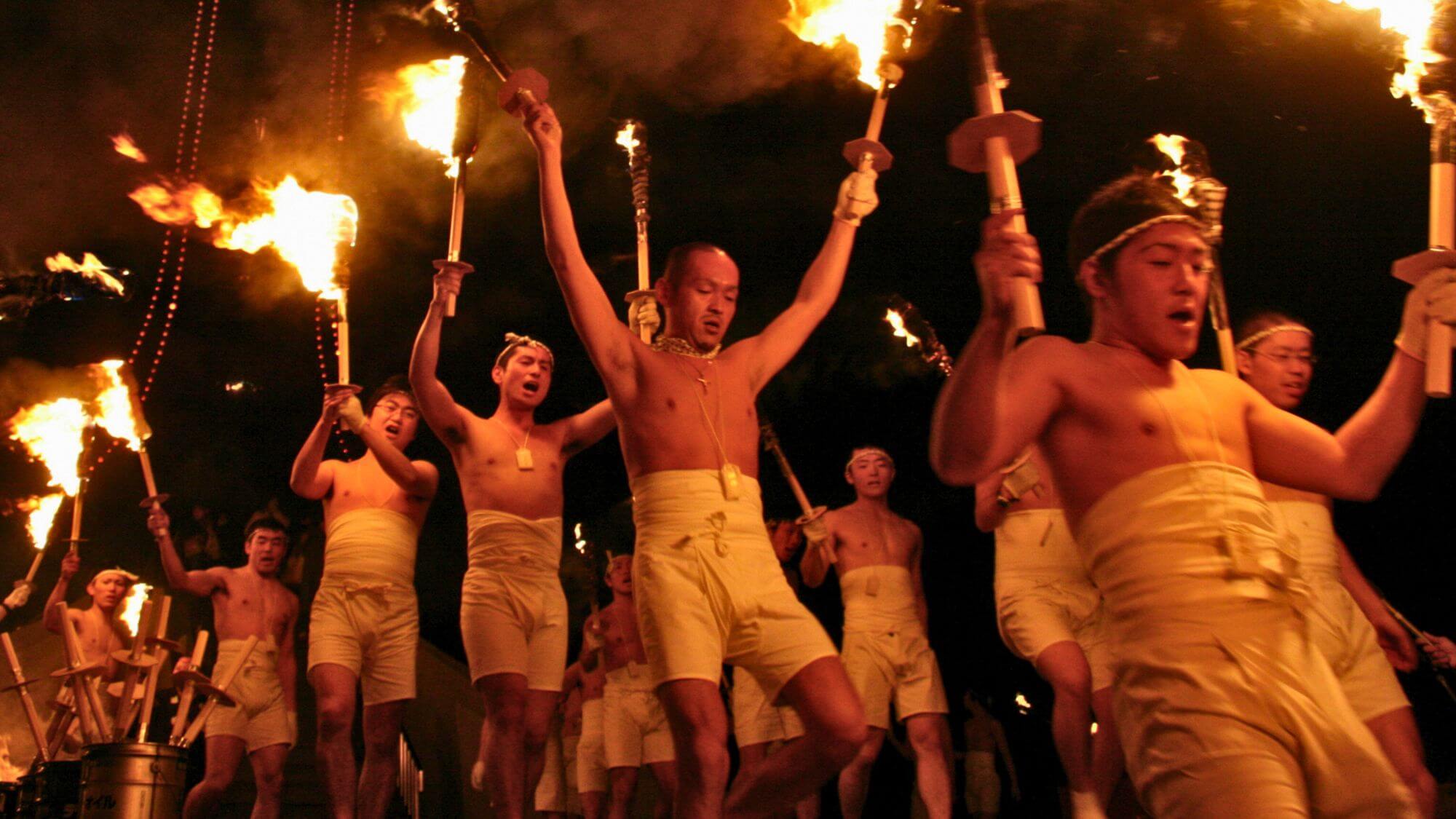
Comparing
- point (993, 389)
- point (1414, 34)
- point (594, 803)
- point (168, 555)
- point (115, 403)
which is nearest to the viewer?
point (993, 389)

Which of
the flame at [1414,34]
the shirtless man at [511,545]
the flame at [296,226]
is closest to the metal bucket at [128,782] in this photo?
the shirtless man at [511,545]

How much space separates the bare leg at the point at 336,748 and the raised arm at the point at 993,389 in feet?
14.9

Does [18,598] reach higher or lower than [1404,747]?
higher

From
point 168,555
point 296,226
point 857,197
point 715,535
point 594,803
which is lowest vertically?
point 594,803

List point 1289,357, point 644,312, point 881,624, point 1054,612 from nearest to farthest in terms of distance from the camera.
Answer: point 1289,357
point 644,312
point 1054,612
point 881,624

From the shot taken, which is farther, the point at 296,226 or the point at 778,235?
the point at 778,235

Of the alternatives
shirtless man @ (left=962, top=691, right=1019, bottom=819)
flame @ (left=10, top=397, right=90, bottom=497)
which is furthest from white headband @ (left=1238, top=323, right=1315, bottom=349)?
flame @ (left=10, top=397, right=90, bottom=497)

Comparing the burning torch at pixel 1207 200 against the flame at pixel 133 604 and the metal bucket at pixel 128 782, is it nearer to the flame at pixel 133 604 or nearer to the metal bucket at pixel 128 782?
the metal bucket at pixel 128 782

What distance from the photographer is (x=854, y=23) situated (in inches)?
192

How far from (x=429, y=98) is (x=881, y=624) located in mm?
4368

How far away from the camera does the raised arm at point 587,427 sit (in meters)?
6.20

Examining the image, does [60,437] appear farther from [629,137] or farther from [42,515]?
[629,137]

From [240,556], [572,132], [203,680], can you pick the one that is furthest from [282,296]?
[203,680]

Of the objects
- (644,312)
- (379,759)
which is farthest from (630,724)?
(644,312)
